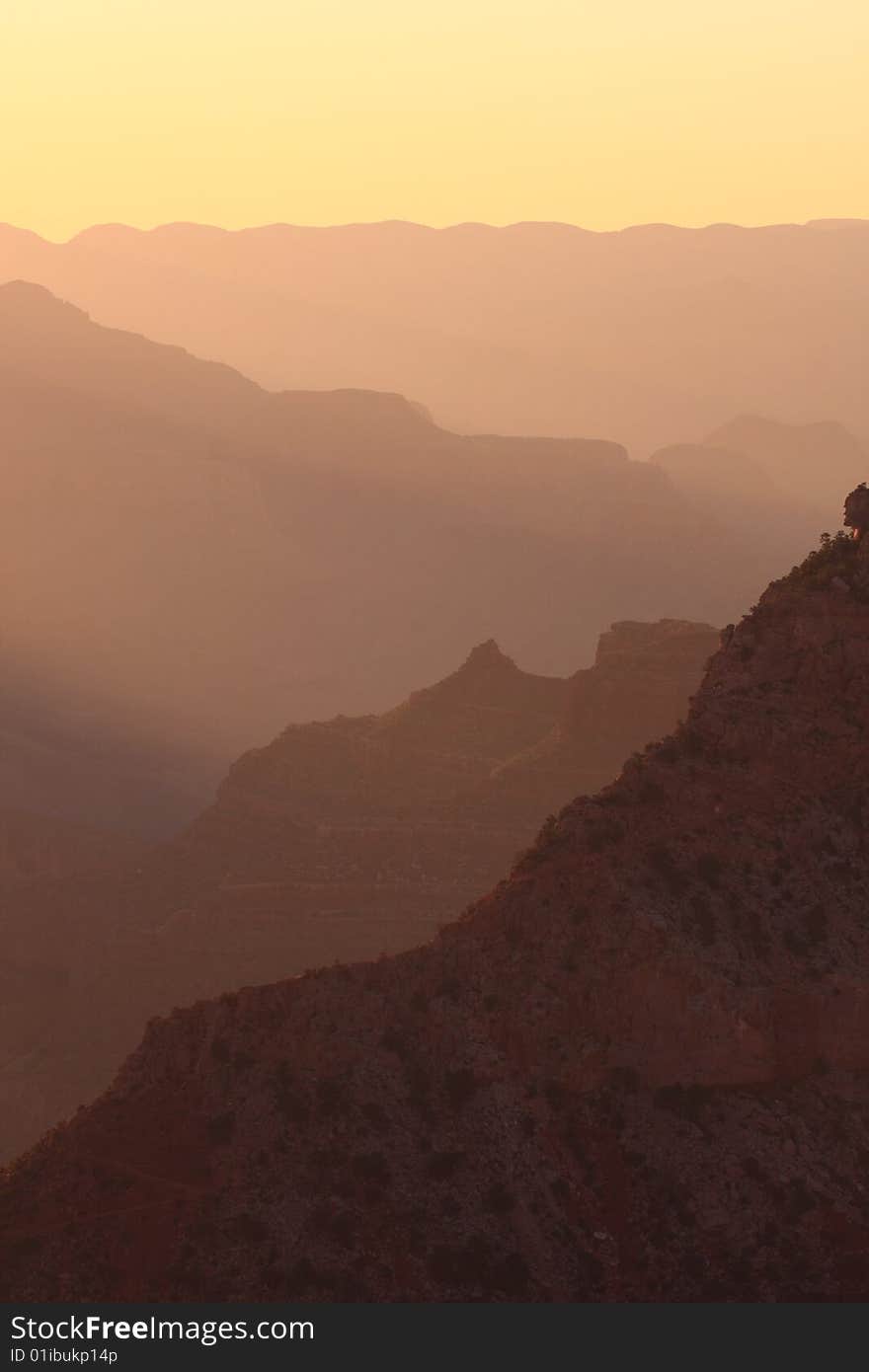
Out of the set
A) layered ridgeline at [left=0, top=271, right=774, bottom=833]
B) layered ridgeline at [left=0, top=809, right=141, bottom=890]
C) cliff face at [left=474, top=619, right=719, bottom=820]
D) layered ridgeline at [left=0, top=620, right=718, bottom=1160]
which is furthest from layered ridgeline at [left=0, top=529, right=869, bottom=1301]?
layered ridgeline at [left=0, top=271, right=774, bottom=833]

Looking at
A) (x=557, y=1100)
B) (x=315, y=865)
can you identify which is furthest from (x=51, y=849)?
(x=557, y=1100)

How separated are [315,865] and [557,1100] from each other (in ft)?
157

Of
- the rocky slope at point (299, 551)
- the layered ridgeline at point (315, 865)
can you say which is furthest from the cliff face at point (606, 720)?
the rocky slope at point (299, 551)

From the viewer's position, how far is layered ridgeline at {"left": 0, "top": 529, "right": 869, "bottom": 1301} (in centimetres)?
3078

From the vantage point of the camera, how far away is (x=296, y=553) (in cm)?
19038

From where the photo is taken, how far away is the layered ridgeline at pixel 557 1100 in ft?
101

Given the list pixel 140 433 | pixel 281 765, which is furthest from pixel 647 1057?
pixel 140 433

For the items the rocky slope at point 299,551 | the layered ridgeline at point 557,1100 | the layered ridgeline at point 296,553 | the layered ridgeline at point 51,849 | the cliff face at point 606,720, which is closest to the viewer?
the layered ridgeline at point 557,1100

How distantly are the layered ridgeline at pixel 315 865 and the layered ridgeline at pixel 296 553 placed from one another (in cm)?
6917

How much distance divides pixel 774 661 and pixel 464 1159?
1121 centimetres

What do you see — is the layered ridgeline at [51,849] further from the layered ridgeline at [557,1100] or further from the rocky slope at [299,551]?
the rocky slope at [299,551]

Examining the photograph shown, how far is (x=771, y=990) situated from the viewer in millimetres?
32812

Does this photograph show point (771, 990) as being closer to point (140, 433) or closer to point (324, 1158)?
point (324, 1158)

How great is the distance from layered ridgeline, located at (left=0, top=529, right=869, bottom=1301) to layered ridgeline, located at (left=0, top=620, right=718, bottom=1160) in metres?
39.6
